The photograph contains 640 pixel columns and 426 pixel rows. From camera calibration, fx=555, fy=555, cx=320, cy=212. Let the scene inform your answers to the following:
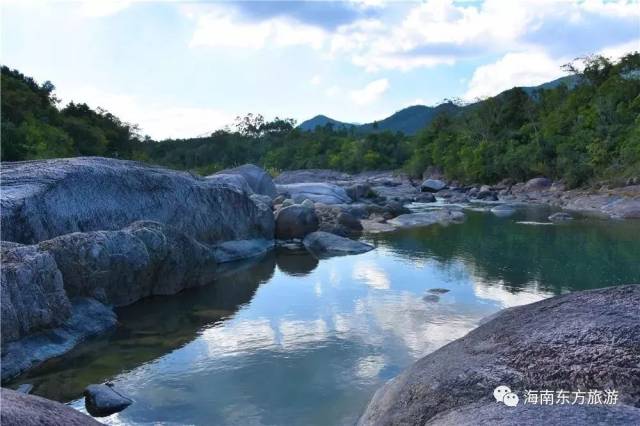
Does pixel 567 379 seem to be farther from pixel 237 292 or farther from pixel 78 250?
pixel 237 292

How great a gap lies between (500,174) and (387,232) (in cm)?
2699

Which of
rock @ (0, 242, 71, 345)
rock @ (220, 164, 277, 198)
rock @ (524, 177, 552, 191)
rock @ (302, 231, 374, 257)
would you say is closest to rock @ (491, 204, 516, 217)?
rock @ (524, 177, 552, 191)

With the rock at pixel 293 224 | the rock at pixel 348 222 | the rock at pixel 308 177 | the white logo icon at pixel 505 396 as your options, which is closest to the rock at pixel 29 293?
the white logo icon at pixel 505 396

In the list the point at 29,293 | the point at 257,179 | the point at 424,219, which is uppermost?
the point at 257,179

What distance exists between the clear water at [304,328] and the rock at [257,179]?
34.8 feet

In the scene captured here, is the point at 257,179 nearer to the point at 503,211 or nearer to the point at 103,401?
the point at 503,211

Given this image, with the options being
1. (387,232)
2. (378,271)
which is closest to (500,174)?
(387,232)

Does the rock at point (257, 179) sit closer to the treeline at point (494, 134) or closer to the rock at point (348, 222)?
the rock at point (348, 222)

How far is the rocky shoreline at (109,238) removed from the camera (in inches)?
309

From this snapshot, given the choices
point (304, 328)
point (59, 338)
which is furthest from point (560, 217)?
point (59, 338)

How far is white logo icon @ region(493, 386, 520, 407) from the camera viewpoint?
11.5 feet

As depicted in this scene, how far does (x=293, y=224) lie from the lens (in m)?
19.4

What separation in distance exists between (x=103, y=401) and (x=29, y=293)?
7.62 ft

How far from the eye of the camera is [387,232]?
21062 mm
